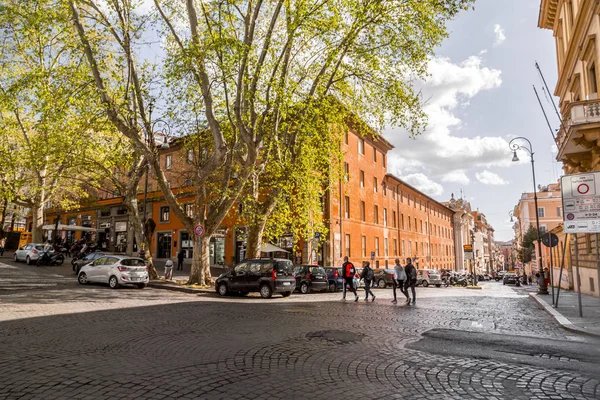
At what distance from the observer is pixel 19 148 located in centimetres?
3447

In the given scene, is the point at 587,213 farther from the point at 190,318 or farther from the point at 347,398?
the point at 190,318

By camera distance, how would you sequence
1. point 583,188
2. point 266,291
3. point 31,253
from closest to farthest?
point 583,188 → point 266,291 → point 31,253

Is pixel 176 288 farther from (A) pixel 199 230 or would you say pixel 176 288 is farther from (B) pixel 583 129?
(B) pixel 583 129

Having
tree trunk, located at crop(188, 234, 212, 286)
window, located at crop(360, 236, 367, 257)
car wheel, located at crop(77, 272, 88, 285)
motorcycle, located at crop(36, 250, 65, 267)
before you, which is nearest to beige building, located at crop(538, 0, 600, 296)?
tree trunk, located at crop(188, 234, 212, 286)

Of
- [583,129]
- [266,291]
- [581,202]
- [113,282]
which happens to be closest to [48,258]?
[113,282]

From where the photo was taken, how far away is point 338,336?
800cm

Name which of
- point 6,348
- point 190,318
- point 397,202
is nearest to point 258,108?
point 190,318

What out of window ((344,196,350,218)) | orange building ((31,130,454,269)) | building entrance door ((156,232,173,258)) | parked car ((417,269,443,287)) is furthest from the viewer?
building entrance door ((156,232,173,258))

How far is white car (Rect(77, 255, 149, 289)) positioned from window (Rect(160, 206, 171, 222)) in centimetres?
1830

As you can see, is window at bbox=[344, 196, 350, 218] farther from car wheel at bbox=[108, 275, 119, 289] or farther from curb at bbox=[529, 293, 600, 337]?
curb at bbox=[529, 293, 600, 337]

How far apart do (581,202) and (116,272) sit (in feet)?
59.8

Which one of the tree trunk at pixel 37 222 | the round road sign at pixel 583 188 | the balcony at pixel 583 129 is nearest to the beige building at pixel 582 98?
the balcony at pixel 583 129

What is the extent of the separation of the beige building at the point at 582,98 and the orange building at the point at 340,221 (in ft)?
43.5

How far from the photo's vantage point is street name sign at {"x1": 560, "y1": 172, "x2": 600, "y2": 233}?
426 inches
